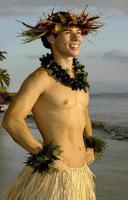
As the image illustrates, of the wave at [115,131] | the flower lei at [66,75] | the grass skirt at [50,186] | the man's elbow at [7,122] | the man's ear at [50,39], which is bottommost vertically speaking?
the wave at [115,131]

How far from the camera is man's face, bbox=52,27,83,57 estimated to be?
12.1 ft

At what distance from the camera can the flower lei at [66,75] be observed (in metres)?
3.73

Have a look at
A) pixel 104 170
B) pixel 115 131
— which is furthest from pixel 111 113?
pixel 104 170

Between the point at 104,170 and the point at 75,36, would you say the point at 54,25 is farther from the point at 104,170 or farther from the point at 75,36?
the point at 104,170

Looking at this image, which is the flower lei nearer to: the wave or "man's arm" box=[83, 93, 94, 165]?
"man's arm" box=[83, 93, 94, 165]

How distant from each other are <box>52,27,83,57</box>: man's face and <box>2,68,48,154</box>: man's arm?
0.85 feet

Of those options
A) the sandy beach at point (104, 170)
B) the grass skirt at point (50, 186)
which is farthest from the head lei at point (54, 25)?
the sandy beach at point (104, 170)

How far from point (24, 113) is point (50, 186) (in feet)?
1.55

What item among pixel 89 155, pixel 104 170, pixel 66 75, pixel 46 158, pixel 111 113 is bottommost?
pixel 111 113

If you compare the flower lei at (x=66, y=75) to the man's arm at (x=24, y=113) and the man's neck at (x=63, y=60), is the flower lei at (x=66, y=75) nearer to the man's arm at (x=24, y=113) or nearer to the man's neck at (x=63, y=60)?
the man's neck at (x=63, y=60)

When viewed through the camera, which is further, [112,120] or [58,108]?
[112,120]

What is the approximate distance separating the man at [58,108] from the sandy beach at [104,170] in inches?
90.5

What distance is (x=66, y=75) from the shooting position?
3752mm

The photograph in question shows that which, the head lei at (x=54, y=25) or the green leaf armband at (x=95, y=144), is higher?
the head lei at (x=54, y=25)
